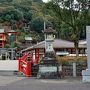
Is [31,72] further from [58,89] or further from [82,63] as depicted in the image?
[58,89]

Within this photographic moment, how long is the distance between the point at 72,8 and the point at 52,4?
1.66 meters

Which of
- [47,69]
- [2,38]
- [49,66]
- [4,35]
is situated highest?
[4,35]

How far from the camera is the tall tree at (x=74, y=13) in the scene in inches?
876

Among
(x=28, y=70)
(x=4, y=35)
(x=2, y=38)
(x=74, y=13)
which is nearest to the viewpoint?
(x=28, y=70)

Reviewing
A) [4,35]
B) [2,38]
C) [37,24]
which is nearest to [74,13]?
[2,38]

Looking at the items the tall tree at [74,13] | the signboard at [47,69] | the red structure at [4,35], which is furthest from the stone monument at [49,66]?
the red structure at [4,35]

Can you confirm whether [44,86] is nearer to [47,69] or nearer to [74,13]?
[47,69]

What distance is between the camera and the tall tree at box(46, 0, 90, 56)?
22250mm

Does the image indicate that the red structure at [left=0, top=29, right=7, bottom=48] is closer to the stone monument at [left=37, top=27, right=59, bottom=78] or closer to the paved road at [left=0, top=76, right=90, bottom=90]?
the stone monument at [left=37, top=27, right=59, bottom=78]

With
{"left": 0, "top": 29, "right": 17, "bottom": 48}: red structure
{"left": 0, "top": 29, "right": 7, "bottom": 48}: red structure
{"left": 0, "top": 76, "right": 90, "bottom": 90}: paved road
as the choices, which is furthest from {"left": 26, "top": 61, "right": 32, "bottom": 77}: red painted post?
{"left": 0, "top": 29, "right": 7, "bottom": 48}: red structure

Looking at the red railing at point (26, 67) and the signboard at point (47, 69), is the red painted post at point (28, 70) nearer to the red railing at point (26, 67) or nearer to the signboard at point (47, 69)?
the red railing at point (26, 67)

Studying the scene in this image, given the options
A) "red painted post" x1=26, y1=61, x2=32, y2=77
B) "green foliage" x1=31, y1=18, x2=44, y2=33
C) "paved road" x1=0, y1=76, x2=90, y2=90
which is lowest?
"paved road" x1=0, y1=76, x2=90, y2=90

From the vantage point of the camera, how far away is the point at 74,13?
22.8m

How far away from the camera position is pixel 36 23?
74562 millimetres
